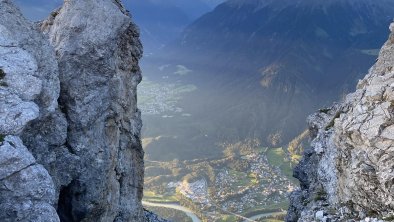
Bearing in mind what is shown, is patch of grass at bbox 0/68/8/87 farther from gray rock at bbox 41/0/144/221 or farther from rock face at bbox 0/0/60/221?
gray rock at bbox 41/0/144/221

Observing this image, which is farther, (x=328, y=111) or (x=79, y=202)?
(x=328, y=111)

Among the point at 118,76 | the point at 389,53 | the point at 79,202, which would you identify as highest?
the point at 389,53

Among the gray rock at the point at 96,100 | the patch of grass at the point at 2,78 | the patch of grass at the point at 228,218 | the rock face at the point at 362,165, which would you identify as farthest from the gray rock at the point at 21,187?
the patch of grass at the point at 228,218

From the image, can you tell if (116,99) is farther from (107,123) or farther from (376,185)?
(376,185)

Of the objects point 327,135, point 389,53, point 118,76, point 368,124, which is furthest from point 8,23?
point 389,53

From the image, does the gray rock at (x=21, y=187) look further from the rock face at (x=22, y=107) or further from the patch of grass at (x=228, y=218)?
the patch of grass at (x=228, y=218)

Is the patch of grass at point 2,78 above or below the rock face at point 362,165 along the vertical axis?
above

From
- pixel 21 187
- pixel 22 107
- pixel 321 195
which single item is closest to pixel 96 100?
pixel 22 107

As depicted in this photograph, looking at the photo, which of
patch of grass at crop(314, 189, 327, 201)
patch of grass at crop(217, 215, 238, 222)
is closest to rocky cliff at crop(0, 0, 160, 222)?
patch of grass at crop(314, 189, 327, 201)
